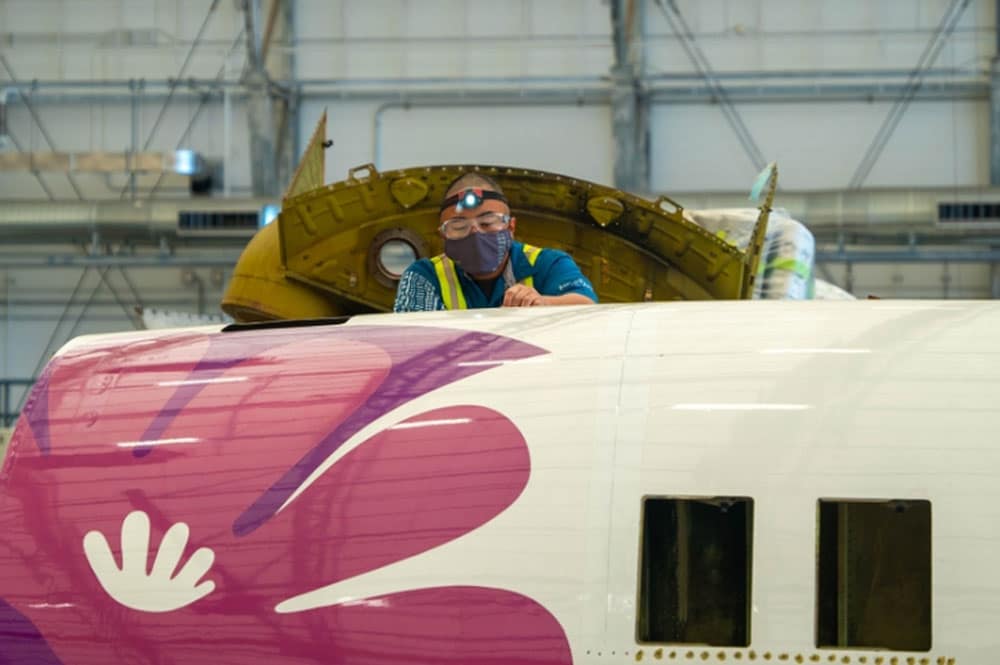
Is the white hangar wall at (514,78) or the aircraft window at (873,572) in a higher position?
the white hangar wall at (514,78)

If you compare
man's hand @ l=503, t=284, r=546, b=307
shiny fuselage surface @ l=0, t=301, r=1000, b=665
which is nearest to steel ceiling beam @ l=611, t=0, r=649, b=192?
man's hand @ l=503, t=284, r=546, b=307

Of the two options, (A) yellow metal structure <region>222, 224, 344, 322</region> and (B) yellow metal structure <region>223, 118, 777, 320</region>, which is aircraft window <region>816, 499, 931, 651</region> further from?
(A) yellow metal structure <region>222, 224, 344, 322</region>

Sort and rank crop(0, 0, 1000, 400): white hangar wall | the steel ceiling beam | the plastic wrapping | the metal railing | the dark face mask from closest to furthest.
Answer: the dark face mask < the plastic wrapping < the metal railing < the steel ceiling beam < crop(0, 0, 1000, 400): white hangar wall

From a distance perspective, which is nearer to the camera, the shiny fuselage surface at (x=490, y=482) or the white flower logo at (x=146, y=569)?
the shiny fuselage surface at (x=490, y=482)

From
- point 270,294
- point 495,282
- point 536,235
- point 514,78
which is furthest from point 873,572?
point 514,78

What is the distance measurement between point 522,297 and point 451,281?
1.48 ft

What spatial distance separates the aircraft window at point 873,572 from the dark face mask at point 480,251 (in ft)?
5.66

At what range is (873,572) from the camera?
10.5 feet

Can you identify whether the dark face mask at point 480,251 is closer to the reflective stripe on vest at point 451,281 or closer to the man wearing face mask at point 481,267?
the man wearing face mask at point 481,267

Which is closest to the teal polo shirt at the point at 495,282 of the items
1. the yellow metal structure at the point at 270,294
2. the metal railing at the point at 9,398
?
the yellow metal structure at the point at 270,294

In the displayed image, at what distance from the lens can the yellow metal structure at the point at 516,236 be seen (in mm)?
6488

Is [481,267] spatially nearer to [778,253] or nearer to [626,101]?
[778,253]

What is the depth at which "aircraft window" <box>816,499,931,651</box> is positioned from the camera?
3.17 meters

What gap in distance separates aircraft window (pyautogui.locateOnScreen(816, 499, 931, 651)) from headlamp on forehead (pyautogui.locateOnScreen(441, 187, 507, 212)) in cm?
183
